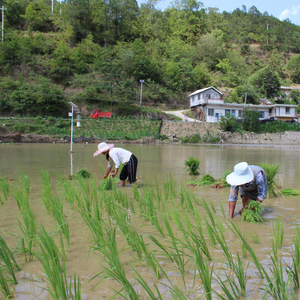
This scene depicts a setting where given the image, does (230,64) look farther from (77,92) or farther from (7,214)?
(7,214)

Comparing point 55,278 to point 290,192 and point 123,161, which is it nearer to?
point 123,161

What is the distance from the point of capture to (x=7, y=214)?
413 centimetres

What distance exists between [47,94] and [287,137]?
1210 inches

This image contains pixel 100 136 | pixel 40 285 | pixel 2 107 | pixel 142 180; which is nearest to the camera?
pixel 40 285

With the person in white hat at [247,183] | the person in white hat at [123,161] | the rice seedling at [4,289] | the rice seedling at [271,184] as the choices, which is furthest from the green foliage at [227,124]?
the rice seedling at [4,289]

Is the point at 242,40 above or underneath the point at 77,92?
above

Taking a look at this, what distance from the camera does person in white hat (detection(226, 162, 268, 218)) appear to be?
3.65 m

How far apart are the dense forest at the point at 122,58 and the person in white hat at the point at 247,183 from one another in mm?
33321

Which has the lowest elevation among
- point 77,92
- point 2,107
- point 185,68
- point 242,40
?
point 2,107

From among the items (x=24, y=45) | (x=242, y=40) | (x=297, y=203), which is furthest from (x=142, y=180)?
(x=242, y=40)

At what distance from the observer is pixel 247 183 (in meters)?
3.81

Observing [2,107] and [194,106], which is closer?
[2,107]

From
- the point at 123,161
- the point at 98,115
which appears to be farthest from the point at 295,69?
the point at 123,161

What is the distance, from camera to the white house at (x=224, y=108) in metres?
41.2
